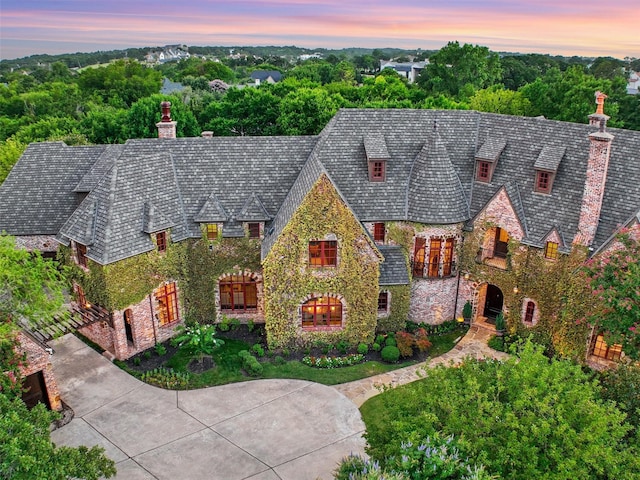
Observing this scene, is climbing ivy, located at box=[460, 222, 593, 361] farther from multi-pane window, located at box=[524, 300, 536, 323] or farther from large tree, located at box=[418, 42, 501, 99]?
large tree, located at box=[418, 42, 501, 99]

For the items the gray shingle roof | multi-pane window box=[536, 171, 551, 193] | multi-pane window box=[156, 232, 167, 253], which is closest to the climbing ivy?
multi-pane window box=[536, 171, 551, 193]

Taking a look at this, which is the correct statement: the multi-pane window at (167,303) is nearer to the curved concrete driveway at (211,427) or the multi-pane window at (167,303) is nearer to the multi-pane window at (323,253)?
the curved concrete driveway at (211,427)

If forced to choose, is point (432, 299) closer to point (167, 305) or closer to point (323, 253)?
point (323, 253)

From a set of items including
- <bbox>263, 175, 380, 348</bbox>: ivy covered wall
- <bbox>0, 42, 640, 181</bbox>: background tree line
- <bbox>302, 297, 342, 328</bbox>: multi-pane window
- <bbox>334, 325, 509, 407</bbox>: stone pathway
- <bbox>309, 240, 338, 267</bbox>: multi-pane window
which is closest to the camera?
<bbox>334, 325, 509, 407</bbox>: stone pathway

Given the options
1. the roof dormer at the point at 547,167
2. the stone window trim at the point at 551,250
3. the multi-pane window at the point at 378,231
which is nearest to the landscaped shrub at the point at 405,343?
the multi-pane window at the point at 378,231

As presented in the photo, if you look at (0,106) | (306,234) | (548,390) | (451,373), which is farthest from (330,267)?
(0,106)

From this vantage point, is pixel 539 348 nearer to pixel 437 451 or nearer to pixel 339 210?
pixel 437 451
